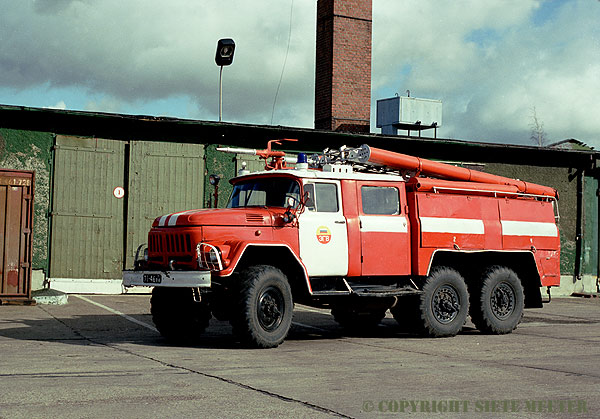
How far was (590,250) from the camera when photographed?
24000 mm

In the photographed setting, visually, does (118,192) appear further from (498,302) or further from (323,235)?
(498,302)

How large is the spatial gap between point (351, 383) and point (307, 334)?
5.20 m

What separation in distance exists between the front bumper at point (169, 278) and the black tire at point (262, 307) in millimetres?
586

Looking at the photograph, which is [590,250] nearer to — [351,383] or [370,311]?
[370,311]

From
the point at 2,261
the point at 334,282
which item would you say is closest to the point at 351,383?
the point at 334,282

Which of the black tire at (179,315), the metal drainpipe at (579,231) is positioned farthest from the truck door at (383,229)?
the metal drainpipe at (579,231)

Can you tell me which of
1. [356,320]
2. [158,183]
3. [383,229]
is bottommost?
[356,320]

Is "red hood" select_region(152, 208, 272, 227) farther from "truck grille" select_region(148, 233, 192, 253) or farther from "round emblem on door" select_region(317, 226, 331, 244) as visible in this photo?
"round emblem on door" select_region(317, 226, 331, 244)

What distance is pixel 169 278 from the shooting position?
10445mm

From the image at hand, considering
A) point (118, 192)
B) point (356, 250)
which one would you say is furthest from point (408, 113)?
point (356, 250)

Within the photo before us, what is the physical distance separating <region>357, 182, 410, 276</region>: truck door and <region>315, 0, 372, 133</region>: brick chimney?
39.9ft

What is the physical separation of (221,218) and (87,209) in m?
9.19

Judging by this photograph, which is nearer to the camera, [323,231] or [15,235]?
[323,231]

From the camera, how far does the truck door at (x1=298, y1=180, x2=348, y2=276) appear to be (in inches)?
448
